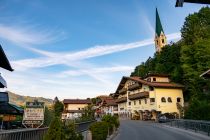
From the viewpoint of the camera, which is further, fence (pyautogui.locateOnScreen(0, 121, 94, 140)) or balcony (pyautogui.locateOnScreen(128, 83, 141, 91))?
balcony (pyautogui.locateOnScreen(128, 83, 141, 91))

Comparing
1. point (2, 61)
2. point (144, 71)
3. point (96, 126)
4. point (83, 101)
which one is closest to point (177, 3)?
point (2, 61)

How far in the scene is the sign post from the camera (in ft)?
39.8

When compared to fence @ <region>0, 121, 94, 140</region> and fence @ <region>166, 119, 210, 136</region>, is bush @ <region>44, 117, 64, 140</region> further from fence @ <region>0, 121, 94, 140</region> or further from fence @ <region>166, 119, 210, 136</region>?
fence @ <region>166, 119, 210, 136</region>

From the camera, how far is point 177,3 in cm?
747

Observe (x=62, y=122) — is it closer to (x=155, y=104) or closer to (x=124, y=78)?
(x=155, y=104)

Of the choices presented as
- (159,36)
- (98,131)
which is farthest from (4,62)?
(159,36)

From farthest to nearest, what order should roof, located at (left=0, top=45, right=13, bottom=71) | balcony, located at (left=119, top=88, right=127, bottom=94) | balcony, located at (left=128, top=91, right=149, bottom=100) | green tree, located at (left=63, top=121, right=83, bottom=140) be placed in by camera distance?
balcony, located at (left=119, top=88, right=127, bottom=94) → balcony, located at (left=128, top=91, right=149, bottom=100) → green tree, located at (left=63, top=121, right=83, bottom=140) → roof, located at (left=0, top=45, right=13, bottom=71)

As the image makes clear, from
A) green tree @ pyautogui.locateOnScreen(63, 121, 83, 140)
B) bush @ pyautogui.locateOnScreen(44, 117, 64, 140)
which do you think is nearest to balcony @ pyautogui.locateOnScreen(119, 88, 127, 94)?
green tree @ pyautogui.locateOnScreen(63, 121, 83, 140)

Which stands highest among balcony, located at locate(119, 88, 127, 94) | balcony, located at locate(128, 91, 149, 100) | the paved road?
balcony, located at locate(119, 88, 127, 94)

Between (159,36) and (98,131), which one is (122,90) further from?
(98,131)

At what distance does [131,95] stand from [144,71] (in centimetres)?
1752

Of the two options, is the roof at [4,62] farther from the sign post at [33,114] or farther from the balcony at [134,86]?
the balcony at [134,86]

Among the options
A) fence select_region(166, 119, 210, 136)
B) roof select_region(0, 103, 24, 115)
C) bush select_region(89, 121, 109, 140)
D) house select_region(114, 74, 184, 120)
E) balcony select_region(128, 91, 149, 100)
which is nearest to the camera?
roof select_region(0, 103, 24, 115)

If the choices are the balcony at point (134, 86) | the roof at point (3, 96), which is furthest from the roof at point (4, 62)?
the balcony at point (134, 86)
